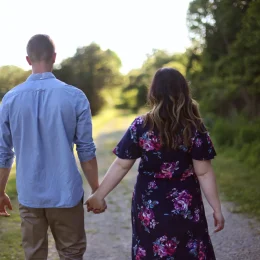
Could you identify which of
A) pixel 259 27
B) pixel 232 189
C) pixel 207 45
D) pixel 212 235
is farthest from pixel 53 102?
pixel 207 45

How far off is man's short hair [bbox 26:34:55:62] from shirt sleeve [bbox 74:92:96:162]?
1.14ft

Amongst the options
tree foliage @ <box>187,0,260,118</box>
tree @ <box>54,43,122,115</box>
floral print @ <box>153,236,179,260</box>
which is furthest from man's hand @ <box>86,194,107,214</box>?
tree @ <box>54,43,122,115</box>

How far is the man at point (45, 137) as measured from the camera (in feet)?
9.60

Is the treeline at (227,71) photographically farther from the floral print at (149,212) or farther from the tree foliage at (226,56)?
the floral print at (149,212)

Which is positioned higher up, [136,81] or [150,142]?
[150,142]

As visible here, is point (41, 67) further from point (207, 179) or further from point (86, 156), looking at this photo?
point (207, 179)

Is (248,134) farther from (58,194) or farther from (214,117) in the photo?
(58,194)

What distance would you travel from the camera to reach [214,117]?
16750 mm

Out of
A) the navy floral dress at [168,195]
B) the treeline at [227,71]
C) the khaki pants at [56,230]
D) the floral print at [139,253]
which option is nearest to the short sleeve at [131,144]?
the navy floral dress at [168,195]

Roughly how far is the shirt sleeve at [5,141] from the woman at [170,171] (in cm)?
77

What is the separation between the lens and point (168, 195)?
9.52 ft

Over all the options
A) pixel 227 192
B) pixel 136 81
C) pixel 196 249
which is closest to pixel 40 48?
pixel 196 249

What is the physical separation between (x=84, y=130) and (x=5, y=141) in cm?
56

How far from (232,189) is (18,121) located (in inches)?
208
